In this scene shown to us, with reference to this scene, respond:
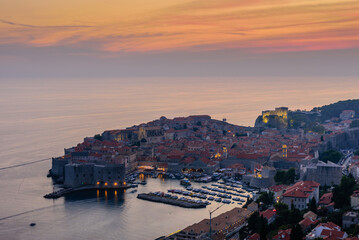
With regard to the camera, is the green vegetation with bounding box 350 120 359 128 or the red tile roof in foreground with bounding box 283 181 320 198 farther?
the green vegetation with bounding box 350 120 359 128

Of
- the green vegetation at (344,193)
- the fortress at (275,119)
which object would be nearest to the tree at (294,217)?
the green vegetation at (344,193)

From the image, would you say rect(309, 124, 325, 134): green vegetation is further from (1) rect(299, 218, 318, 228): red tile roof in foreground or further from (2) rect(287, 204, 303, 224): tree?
(1) rect(299, 218, 318, 228): red tile roof in foreground

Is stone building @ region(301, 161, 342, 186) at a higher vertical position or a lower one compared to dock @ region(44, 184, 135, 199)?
higher

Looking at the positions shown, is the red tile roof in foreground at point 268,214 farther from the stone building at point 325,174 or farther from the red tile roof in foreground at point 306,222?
the stone building at point 325,174

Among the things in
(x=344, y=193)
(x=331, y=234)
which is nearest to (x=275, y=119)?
(x=344, y=193)

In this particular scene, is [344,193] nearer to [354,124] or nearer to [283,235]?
[283,235]

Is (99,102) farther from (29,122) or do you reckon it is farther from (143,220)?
(143,220)

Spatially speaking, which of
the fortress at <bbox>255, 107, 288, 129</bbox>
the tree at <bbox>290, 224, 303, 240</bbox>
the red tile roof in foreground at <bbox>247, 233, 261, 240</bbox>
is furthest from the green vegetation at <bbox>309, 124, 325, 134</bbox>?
the tree at <bbox>290, 224, 303, 240</bbox>

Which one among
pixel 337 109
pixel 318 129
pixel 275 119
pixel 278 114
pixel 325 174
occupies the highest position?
pixel 337 109
